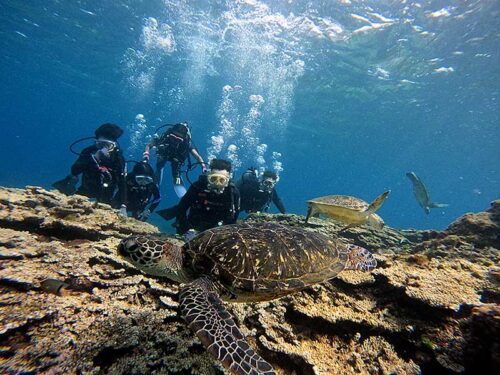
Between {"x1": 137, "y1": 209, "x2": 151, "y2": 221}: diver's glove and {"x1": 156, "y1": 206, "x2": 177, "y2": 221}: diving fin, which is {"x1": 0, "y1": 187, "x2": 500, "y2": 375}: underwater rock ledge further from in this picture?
{"x1": 137, "y1": 209, "x2": 151, "y2": 221}: diver's glove

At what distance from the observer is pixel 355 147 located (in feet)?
158

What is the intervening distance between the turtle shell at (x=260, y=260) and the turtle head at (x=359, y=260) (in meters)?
0.10

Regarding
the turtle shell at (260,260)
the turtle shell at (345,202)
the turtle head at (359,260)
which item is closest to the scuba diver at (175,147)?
the turtle shell at (345,202)

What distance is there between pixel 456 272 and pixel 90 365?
3785 mm

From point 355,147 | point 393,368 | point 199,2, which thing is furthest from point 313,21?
point 355,147

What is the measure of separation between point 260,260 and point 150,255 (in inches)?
44.4

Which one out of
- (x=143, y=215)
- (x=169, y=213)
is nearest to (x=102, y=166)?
(x=143, y=215)

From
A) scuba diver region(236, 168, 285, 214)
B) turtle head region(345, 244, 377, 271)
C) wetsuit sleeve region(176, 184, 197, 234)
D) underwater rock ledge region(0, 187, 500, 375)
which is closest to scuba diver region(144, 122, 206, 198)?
scuba diver region(236, 168, 285, 214)

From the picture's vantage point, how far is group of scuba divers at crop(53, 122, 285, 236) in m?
6.61

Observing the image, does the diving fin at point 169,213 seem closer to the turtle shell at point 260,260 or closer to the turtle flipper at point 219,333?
the turtle shell at point 260,260

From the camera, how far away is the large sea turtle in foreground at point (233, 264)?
240 cm

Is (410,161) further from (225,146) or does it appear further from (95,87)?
(95,87)

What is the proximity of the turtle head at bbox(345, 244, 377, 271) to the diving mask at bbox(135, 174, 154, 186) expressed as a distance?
20.7ft

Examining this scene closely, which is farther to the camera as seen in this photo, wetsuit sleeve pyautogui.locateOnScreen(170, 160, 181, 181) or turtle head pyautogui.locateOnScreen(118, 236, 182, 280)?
wetsuit sleeve pyautogui.locateOnScreen(170, 160, 181, 181)
